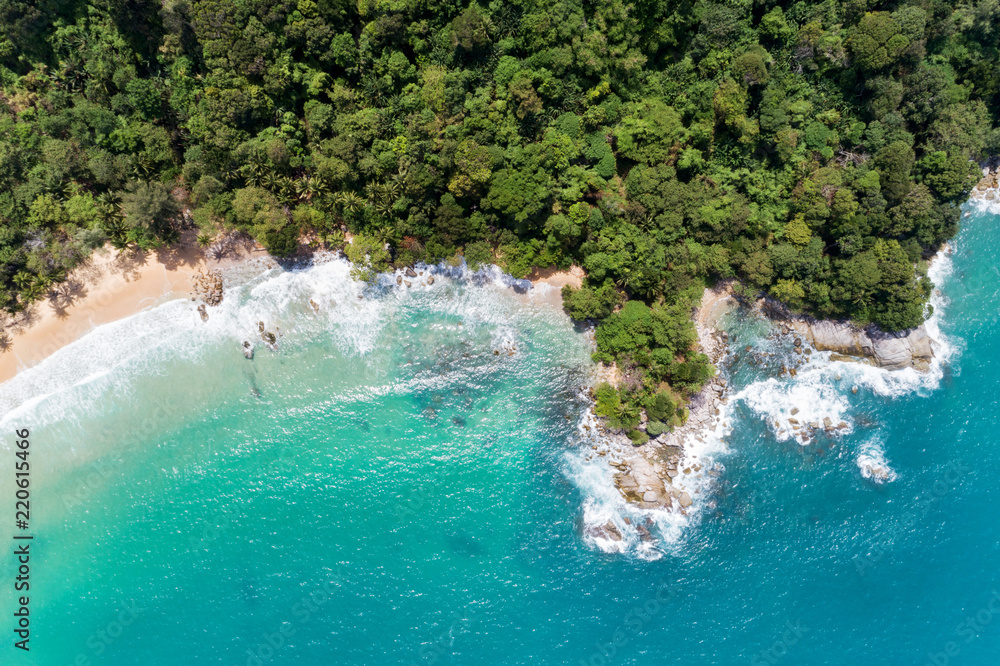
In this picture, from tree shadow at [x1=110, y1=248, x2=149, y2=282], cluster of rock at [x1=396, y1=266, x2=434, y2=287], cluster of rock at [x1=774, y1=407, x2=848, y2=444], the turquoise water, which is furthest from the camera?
cluster of rock at [x1=774, y1=407, x2=848, y2=444]

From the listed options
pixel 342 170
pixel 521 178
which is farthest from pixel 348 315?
pixel 521 178

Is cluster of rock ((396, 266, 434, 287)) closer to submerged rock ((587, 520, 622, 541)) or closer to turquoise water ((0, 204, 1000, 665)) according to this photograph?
turquoise water ((0, 204, 1000, 665))

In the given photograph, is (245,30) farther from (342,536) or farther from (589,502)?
(589,502)

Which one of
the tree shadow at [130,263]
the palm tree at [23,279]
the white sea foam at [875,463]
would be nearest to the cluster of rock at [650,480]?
the white sea foam at [875,463]

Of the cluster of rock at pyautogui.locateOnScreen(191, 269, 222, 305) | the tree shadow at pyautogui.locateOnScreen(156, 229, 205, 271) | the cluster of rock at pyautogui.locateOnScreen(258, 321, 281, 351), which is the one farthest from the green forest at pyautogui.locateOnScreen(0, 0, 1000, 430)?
the cluster of rock at pyautogui.locateOnScreen(258, 321, 281, 351)

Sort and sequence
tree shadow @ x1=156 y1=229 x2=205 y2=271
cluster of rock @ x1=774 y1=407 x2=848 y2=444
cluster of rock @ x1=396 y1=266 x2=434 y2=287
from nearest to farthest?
tree shadow @ x1=156 y1=229 x2=205 y2=271, cluster of rock @ x1=396 y1=266 x2=434 y2=287, cluster of rock @ x1=774 y1=407 x2=848 y2=444

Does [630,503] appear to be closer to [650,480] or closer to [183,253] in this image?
[650,480]
